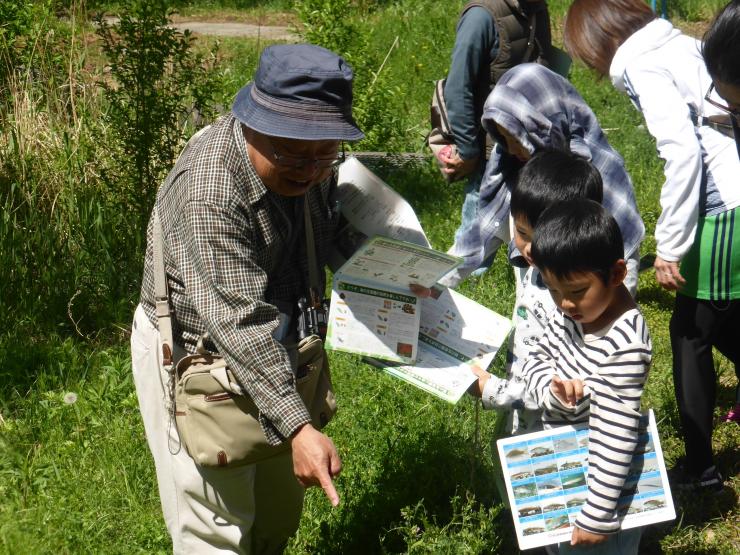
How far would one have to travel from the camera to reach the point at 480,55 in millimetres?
4887

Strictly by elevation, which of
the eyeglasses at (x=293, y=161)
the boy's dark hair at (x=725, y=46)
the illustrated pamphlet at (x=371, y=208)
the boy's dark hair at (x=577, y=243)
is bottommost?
the illustrated pamphlet at (x=371, y=208)

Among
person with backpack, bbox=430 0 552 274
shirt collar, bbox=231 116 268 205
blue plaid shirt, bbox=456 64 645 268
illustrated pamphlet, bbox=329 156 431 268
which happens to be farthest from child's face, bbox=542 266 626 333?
person with backpack, bbox=430 0 552 274

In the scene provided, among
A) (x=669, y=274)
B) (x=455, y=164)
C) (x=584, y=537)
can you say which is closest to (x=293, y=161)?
(x=584, y=537)

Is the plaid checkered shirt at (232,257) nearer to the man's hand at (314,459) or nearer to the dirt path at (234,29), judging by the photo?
the man's hand at (314,459)

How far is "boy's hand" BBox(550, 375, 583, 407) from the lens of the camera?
2.68 m

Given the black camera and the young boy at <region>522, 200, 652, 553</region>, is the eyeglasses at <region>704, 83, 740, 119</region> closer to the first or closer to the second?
the young boy at <region>522, 200, 652, 553</region>

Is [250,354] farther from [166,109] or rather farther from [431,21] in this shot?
[431,21]

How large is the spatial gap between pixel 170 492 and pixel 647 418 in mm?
1501

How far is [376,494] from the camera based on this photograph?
12.6 feet

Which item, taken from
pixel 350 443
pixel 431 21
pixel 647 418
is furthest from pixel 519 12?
pixel 431 21

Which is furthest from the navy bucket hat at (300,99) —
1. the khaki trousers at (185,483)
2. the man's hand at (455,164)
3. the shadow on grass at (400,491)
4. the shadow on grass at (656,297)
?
the shadow on grass at (656,297)

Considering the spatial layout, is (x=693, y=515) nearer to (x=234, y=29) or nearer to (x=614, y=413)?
(x=614, y=413)

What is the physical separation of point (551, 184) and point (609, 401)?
738 mm

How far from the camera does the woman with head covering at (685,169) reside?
3590 millimetres
